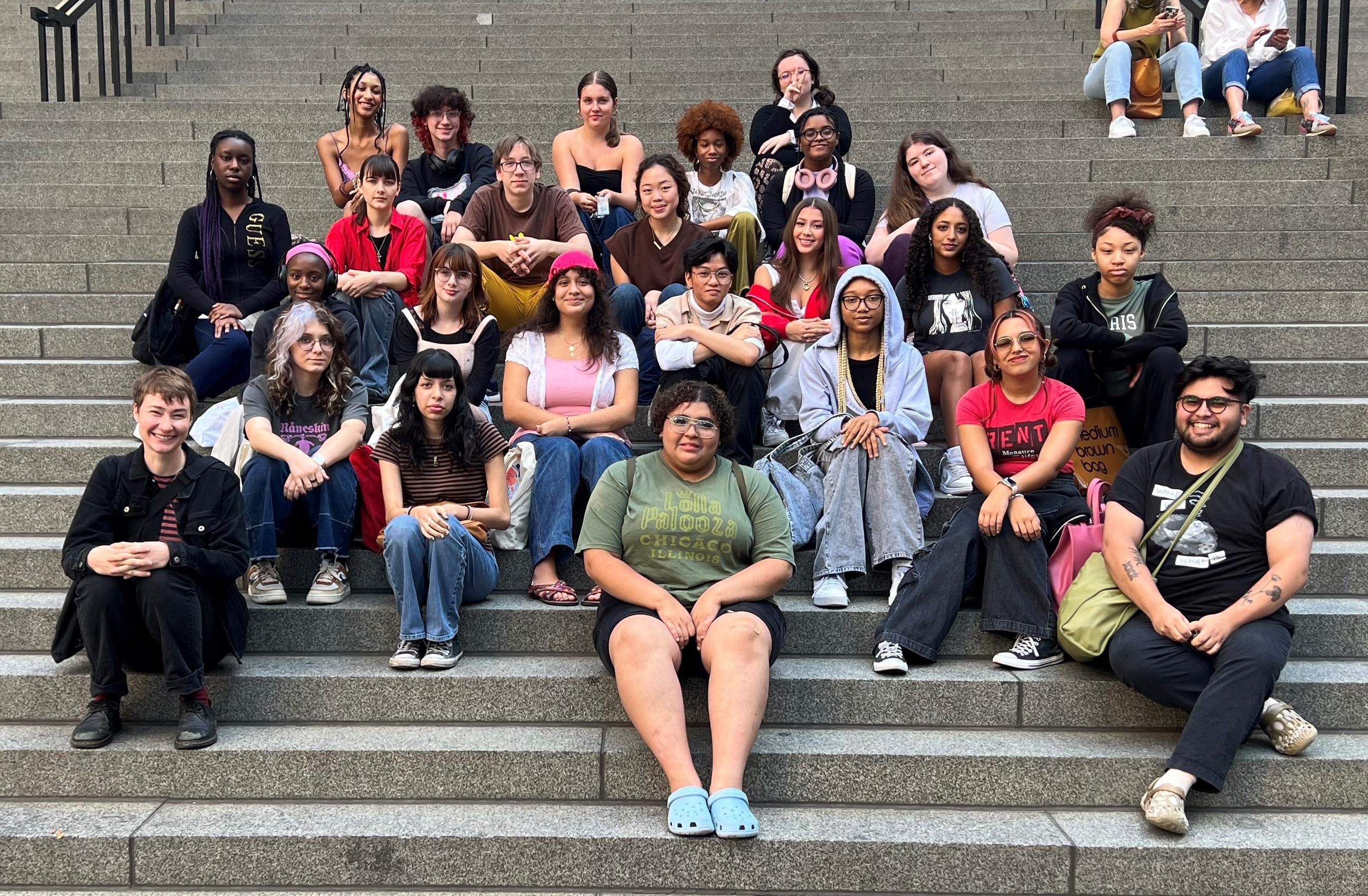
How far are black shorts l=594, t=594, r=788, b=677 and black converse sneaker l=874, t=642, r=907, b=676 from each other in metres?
0.35

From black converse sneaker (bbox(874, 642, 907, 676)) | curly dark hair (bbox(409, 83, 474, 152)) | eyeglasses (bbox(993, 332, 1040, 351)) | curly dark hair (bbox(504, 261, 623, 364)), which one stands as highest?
curly dark hair (bbox(409, 83, 474, 152))

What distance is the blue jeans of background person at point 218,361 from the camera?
17.1 ft

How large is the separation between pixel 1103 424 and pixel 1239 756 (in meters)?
1.53

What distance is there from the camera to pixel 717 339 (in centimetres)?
497

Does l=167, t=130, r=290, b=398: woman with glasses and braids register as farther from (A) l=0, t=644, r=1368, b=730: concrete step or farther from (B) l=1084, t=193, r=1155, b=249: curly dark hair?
(B) l=1084, t=193, r=1155, b=249: curly dark hair

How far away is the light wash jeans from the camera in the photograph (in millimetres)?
4465

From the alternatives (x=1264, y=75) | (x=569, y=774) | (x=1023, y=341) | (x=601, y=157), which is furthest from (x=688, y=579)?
(x=1264, y=75)

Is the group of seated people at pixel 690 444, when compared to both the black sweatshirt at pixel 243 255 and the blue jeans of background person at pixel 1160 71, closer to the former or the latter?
the black sweatshirt at pixel 243 255

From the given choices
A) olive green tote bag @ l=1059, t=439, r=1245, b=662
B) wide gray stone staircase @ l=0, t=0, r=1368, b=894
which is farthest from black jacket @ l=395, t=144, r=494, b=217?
olive green tote bag @ l=1059, t=439, r=1245, b=662

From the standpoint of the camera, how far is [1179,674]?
12.4 ft

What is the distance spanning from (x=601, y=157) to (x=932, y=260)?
84.2 inches

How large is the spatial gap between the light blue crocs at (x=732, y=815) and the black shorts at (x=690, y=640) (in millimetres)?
485

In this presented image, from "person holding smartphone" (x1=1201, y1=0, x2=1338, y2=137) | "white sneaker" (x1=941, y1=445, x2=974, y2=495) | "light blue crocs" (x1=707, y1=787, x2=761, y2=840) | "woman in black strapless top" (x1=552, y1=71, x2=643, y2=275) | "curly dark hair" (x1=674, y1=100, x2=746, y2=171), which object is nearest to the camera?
"light blue crocs" (x1=707, y1=787, x2=761, y2=840)

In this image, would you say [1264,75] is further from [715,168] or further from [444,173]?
[444,173]
